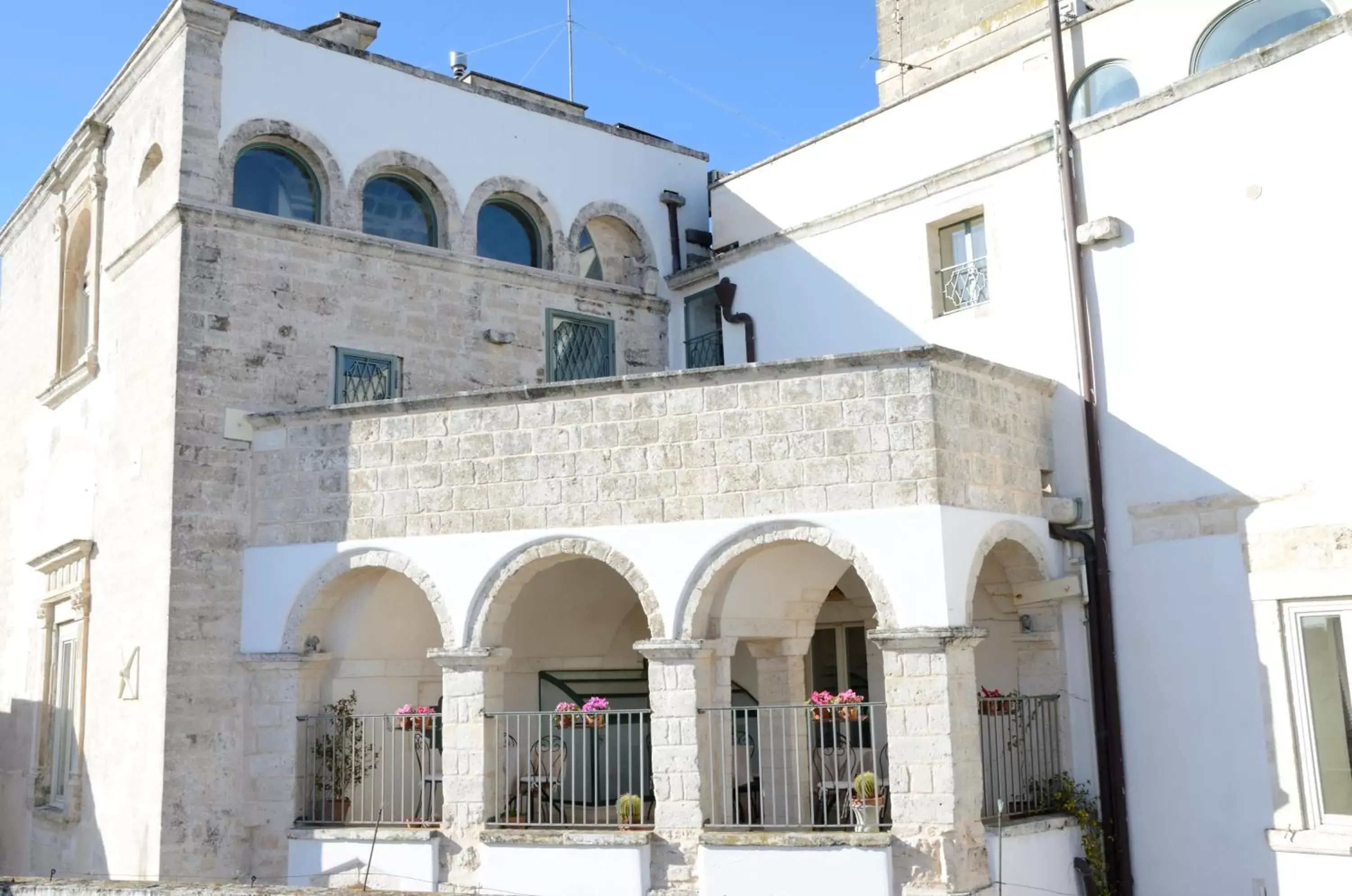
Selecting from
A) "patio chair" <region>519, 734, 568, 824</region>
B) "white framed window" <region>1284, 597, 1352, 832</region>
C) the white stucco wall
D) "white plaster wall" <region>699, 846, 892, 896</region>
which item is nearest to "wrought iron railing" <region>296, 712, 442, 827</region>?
"patio chair" <region>519, 734, 568, 824</region>

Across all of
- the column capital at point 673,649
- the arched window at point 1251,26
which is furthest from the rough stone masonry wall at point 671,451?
the arched window at point 1251,26

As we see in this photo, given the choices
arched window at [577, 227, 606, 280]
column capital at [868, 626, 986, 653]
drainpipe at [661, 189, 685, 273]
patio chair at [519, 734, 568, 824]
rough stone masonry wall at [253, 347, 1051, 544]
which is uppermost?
drainpipe at [661, 189, 685, 273]

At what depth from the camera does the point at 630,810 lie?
34.4ft

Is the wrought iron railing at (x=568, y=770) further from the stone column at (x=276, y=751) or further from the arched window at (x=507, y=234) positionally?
the arched window at (x=507, y=234)

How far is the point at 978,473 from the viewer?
404 inches

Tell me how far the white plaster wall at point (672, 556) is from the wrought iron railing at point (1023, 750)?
4.03 ft

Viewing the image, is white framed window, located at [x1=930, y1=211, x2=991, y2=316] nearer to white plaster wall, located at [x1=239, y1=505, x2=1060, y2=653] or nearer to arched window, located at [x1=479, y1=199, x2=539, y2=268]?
white plaster wall, located at [x1=239, y1=505, x2=1060, y2=653]

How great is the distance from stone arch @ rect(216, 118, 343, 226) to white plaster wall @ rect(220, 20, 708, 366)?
0.22ft

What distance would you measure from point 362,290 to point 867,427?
5650mm

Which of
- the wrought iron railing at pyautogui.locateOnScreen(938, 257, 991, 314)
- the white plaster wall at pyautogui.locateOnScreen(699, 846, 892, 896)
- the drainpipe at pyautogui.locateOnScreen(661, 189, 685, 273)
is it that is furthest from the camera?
the drainpipe at pyautogui.locateOnScreen(661, 189, 685, 273)

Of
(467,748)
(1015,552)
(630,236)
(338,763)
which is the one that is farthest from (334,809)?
(630,236)

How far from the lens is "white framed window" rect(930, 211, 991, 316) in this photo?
1216cm

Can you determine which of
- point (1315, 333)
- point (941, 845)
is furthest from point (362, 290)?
point (1315, 333)

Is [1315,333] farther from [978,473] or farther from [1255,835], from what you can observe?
[1255,835]
